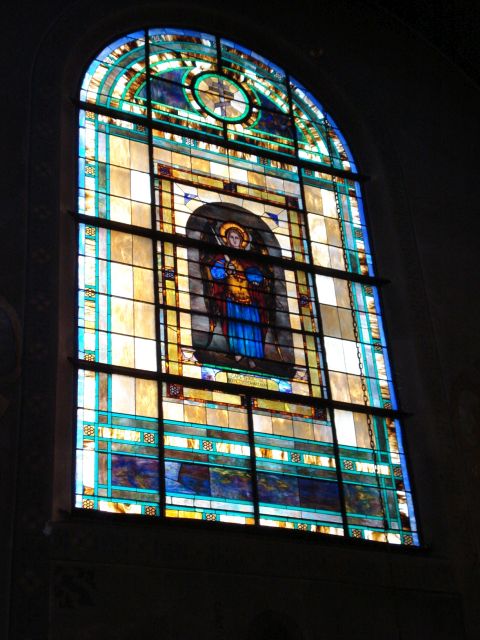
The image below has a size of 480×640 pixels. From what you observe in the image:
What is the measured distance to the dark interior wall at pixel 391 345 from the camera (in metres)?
7.91

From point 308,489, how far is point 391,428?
1.12 m

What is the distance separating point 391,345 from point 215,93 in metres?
3.12

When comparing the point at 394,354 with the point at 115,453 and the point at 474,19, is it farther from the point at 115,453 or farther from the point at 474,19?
the point at 474,19

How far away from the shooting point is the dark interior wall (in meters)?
7.91

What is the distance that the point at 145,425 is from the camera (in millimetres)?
8812

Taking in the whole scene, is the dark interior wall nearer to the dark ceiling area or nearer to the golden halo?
the dark ceiling area

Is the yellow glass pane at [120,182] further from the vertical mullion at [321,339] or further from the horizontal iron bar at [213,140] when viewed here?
the vertical mullion at [321,339]

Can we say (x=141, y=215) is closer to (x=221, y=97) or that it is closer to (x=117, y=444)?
(x=221, y=97)

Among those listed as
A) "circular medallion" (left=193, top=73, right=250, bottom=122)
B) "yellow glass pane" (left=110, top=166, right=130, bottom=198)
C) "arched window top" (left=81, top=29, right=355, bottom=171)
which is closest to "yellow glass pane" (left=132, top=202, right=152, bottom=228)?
"yellow glass pane" (left=110, top=166, right=130, bottom=198)

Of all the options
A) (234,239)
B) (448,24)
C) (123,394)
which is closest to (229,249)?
(234,239)

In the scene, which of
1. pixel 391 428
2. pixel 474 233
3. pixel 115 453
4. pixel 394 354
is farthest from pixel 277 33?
pixel 115 453

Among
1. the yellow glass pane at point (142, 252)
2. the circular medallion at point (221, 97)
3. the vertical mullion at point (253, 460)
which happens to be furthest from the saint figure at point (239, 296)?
the circular medallion at point (221, 97)

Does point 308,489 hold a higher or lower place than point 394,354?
lower

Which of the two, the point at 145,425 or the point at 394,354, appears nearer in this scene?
the point at 145,425
